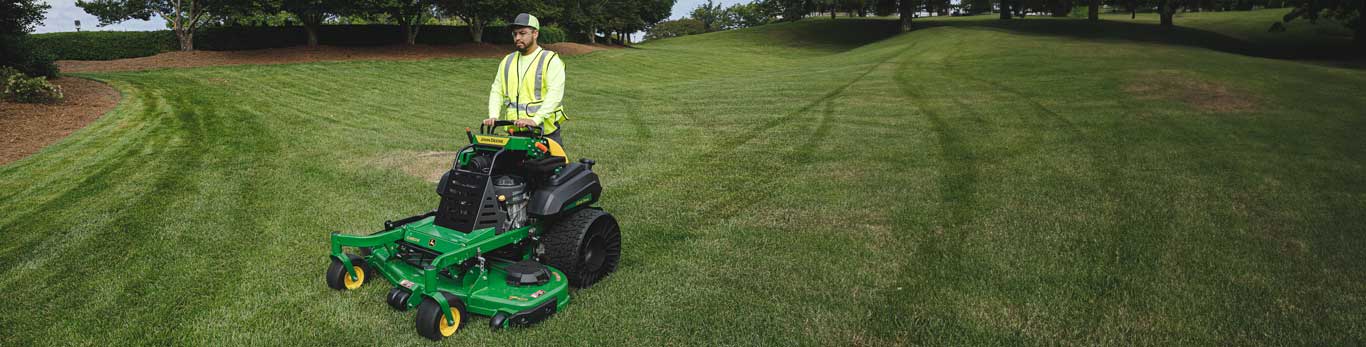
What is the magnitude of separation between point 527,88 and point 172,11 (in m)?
32.6

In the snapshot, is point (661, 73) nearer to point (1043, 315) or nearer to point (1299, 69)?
point (1299, 69)

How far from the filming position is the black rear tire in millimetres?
4801

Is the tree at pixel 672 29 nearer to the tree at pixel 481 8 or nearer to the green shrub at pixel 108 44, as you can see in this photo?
the tree at pixel 481 8

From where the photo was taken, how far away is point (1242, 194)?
7.53 metres

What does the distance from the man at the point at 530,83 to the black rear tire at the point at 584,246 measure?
2.80 feet

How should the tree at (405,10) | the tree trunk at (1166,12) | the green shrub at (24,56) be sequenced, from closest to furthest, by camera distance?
the green shrub at (24,56) < the tree at (405,10) < the tree trunk at (1166,12)

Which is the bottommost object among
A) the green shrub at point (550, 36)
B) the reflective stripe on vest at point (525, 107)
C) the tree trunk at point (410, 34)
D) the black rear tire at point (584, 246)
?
the black rear tire at point (584, 246)

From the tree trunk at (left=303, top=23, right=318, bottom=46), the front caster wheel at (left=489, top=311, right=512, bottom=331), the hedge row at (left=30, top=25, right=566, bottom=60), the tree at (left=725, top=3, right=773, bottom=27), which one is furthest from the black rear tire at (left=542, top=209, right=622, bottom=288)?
the tree at (left=725, top=3, right=773, bottom=27)

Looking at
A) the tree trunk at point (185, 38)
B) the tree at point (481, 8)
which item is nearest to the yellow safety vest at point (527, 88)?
the tree at point (481, 8)

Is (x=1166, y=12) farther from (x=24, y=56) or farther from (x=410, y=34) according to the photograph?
(x=24, y=56)

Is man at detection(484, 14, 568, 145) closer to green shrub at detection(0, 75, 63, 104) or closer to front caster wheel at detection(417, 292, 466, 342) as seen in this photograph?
front caster wheel at detection(417, 292, 466, 342)

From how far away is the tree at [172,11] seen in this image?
88.8 feet

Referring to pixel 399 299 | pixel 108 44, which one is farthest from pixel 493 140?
pixel 108 44

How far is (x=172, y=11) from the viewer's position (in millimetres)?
29625
